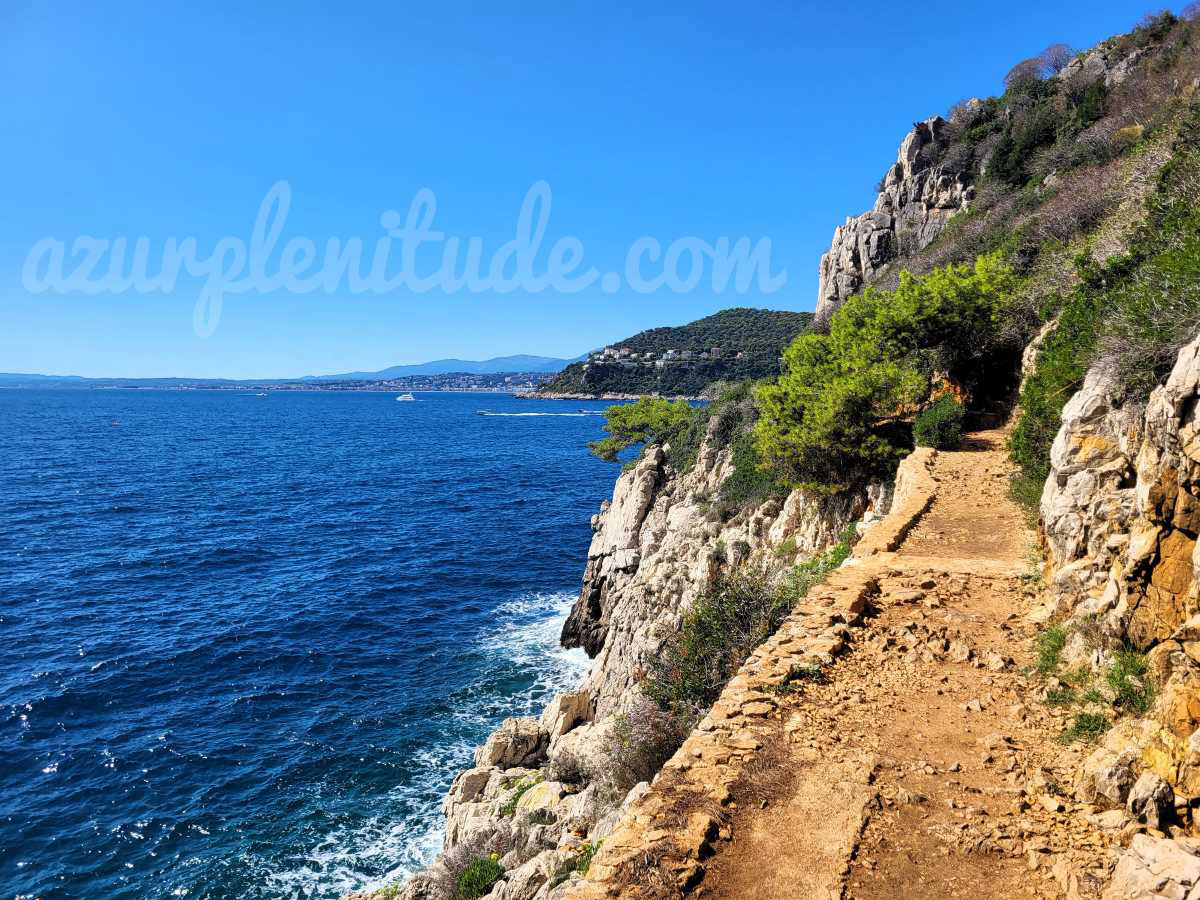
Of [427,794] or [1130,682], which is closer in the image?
[1130,682]

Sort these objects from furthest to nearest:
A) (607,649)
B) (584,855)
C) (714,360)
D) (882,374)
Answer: (714,360) → (607,649) → (882,374) → (584,855)

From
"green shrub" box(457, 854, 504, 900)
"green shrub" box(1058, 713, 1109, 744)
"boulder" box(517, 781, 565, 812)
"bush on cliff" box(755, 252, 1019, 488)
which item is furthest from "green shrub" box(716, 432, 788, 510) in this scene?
"green shrub" box(1058, 713, 1109, 744)

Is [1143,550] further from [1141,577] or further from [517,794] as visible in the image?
[517,794]

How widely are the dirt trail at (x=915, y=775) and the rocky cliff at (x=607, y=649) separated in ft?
5.62

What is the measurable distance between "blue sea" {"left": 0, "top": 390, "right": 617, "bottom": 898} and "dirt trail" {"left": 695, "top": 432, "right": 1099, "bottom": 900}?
1383 cm

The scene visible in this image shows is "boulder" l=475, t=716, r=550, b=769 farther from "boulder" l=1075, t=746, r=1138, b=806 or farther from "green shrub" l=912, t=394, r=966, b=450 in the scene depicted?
"boulder" l=1075, t=746, r=1138, b=806

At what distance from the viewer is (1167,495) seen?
6.11 m

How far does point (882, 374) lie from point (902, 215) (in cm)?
3591

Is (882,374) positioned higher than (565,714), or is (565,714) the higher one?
(882,374)

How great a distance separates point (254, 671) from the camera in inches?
988

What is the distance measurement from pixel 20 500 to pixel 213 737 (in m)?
43.9

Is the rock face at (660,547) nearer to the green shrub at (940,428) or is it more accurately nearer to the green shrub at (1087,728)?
the green shrub at (940,428)

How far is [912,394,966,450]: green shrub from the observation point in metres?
17.8

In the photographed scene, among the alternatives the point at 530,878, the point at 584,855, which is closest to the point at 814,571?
the point at 584,855
